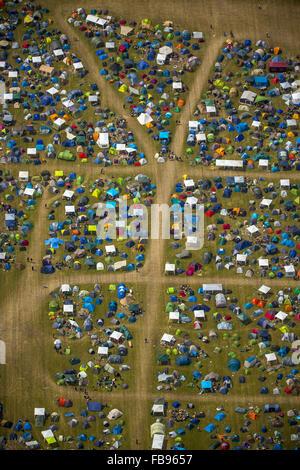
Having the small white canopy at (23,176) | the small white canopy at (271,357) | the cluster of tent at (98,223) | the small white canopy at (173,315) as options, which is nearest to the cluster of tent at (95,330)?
the small white canopy at (173,315)

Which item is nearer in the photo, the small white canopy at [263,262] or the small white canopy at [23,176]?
the small white canopy at [263,262]

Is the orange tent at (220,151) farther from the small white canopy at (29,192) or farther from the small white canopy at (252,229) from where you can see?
the small white canopy at (29,192)

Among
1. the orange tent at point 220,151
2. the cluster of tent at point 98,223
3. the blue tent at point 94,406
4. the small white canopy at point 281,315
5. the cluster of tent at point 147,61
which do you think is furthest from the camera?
the cluster of tent at point 147,61

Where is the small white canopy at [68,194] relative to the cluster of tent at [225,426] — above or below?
above

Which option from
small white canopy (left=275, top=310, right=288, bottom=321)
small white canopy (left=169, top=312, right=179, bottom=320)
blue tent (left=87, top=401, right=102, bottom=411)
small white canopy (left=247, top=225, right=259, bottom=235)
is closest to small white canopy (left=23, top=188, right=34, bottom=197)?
small white canopy (left=169, top=312, right=179, bottom=320)

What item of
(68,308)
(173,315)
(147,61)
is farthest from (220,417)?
(147,61)
